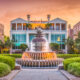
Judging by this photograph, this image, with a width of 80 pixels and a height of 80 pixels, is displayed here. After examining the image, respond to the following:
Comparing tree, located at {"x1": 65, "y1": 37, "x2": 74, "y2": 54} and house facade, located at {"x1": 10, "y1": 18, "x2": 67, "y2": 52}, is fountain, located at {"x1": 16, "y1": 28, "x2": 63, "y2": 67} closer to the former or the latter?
tree, located at {"x1": 65, "y1": 37, "x2": 74, "y2": 54}

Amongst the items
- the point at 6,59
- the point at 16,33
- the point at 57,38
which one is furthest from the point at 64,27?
the point at 6,59

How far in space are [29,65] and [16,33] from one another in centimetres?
4073

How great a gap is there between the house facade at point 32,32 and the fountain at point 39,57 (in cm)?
3618

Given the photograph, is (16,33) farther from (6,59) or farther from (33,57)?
(6,59)

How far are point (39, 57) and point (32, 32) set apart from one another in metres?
38.2

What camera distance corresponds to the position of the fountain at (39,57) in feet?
59.2

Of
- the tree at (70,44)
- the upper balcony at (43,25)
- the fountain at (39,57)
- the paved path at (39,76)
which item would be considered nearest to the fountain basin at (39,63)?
the fountain at (39,57)

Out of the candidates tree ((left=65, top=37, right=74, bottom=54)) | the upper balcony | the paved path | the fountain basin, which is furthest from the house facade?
the paved path

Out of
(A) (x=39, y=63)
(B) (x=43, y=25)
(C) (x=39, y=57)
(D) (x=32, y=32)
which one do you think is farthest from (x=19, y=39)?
(A) (x=39, y=63)

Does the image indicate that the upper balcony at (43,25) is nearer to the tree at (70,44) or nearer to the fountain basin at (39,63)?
the tree at (70,44)

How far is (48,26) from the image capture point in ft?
189

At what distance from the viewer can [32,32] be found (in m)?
57.8

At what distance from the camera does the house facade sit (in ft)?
190

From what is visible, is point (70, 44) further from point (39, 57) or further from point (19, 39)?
point (39, 57)
